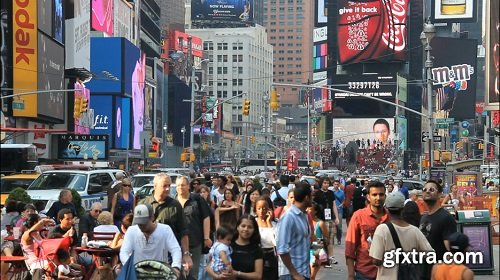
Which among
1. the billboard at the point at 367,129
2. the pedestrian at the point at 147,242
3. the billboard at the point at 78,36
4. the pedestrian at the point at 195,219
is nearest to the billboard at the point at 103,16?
the billboard at the point at 78,36

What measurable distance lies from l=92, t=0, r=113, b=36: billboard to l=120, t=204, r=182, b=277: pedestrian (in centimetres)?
7795

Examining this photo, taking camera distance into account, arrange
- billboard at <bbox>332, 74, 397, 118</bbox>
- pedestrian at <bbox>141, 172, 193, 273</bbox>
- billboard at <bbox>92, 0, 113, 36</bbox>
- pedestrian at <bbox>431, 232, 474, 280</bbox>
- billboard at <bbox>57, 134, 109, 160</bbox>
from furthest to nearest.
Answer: billboard at <bbox>332, 74, 397, 118</bbox> → billboard at <bbox>92, 0, 113, 36</bbox> → billboard at <bbox>57, 134, 109, 160</bbox> → pedestrian at <bbox>141, 172, 193, 273</bbox> → pedestrian at <bbox>431, 232, 474, 280</bbox>

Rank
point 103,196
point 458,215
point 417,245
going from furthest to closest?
1. point 103,196
2. point 458,215
3. point 417,245

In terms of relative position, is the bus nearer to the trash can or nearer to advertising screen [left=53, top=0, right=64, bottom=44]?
the trash can

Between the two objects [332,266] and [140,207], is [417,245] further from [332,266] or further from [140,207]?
[332,266]

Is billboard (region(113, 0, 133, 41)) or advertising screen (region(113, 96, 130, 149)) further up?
billboard (region(113, 0, 133, 41))

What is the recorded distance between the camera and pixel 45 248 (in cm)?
1288

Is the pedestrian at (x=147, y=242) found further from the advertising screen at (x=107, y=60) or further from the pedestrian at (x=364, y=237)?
the advertising screen at (x=107, y=60)

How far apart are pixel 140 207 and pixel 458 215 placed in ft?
28.2

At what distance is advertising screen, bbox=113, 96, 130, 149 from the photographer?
8962 centimetres

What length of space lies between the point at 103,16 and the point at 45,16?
111 feet

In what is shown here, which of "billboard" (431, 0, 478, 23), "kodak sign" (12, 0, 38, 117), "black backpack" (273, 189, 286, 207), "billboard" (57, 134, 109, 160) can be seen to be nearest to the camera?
"black backpack" (273, 189, 286, 207)

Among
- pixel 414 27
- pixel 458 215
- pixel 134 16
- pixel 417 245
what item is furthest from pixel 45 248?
pixel 414 27

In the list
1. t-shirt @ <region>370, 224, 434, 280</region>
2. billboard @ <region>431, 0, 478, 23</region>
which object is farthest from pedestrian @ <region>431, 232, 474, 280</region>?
billboard @ <region>431, 0, 478, 23</region>
